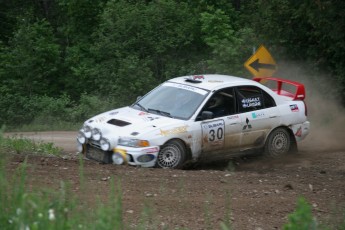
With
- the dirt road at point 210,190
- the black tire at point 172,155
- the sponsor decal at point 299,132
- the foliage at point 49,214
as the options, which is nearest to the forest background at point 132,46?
the sponsor decal at point 299,132

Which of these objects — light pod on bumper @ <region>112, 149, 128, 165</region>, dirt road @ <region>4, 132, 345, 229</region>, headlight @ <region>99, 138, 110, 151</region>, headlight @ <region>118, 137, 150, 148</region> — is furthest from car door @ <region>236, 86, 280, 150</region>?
headlight @ <region>99, 138, 110, 151</region>

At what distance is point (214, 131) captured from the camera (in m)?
11.5

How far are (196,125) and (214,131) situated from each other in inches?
16.3

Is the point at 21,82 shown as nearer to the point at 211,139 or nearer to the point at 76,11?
the point at 76,11

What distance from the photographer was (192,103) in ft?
38.3

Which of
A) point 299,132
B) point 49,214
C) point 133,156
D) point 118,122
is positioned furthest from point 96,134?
point 49,214

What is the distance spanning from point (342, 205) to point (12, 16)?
87.4 ft

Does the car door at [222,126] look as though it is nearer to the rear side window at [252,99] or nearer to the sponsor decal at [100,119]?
the rear side window at [252,99]

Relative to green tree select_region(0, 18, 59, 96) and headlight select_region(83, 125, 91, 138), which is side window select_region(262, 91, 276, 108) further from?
green tree select_region(0, 18, 59, 96)

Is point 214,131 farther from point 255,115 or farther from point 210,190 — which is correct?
point 210,190

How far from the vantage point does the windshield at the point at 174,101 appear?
11.6 m

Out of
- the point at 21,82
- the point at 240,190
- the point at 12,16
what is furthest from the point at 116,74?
the point at 240,190

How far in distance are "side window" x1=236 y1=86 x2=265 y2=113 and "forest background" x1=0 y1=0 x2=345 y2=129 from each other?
522cm

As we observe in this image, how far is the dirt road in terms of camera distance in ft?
23.8
